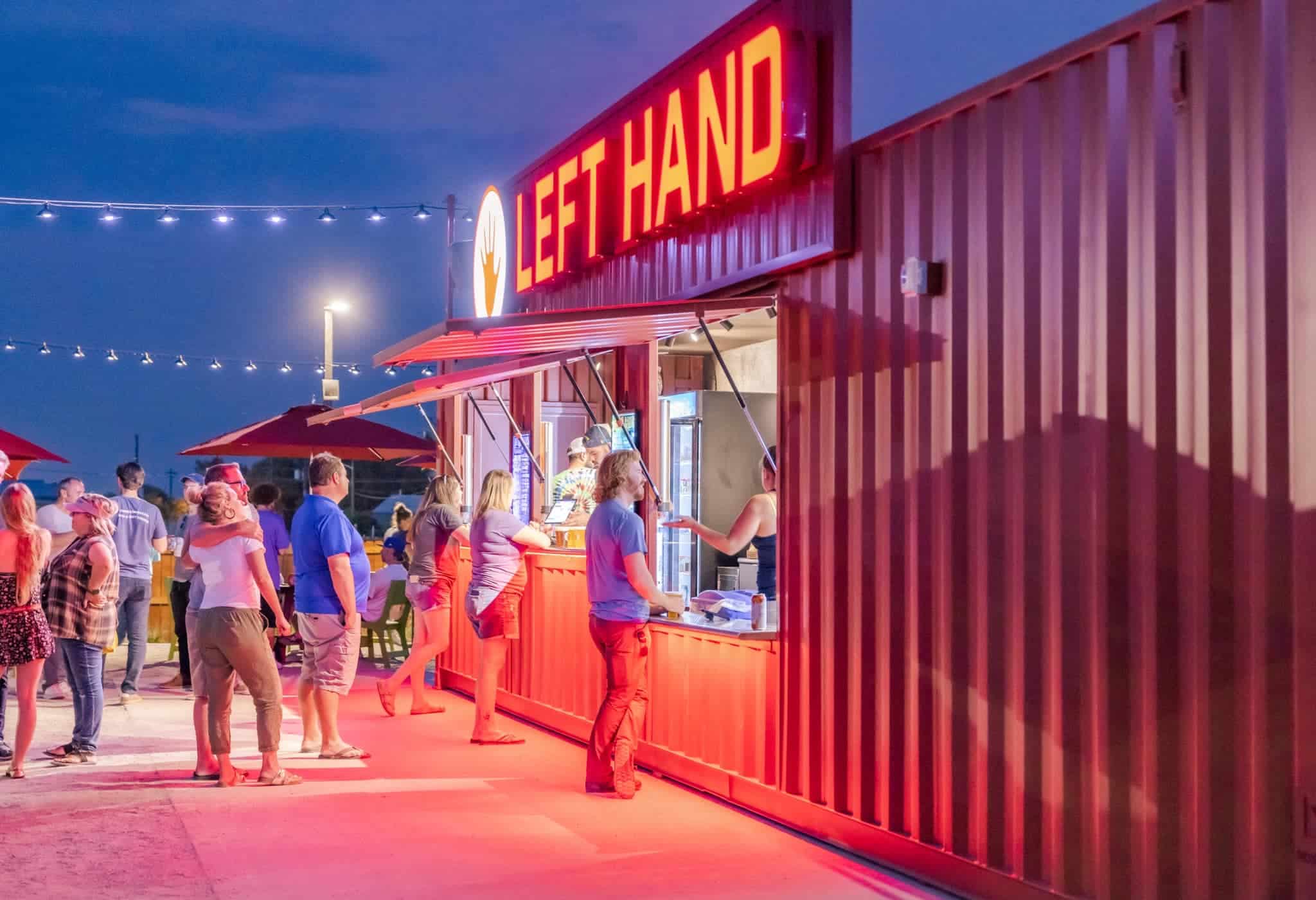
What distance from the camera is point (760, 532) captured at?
7570mm

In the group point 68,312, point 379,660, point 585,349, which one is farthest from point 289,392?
point 585,349

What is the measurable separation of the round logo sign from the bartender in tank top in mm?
4798

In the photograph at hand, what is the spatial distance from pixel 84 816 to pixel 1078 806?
4.83 metres

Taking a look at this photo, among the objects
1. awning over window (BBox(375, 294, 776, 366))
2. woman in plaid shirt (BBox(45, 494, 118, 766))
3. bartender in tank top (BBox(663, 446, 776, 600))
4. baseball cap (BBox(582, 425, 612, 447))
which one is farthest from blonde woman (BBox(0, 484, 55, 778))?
baseball cap (BBox(582, 425, 612, 447))

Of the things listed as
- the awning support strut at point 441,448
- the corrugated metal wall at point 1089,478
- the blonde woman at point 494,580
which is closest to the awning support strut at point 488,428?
the awning support strut at point 441,448

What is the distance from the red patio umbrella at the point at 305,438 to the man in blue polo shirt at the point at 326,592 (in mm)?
5924

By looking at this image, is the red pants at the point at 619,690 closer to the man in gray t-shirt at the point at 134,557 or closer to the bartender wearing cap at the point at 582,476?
the bartender wearing cap at the point at 582,476

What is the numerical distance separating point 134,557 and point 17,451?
3.42 meters

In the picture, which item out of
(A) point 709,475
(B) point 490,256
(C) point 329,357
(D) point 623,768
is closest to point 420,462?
(C) point 329,357

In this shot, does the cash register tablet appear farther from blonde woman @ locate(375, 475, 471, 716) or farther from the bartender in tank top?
the bartender in tank top

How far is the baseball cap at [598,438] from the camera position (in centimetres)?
1004

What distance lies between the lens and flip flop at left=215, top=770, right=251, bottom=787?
7.54m

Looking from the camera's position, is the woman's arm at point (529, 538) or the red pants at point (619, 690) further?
the woman's arm at point (529, 538)

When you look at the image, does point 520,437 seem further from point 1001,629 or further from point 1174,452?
point 1174,452
